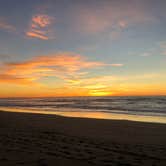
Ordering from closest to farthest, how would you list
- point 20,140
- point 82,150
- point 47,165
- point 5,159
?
point 47,165 → point 5,159 → point 82,150 → point 20,140

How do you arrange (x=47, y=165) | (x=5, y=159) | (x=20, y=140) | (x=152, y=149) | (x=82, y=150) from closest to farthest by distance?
(x=47, y=165), (x=5, y=159), (x=82, y=150), (x=152, y=149), (x=20, y=140)

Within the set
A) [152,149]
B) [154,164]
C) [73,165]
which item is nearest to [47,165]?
[73,165]

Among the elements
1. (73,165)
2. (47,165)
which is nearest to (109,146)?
(73,165)

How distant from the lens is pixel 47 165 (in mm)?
4281

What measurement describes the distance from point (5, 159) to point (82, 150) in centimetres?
198

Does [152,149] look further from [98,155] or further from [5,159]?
[5,159]

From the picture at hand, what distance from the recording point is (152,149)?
5945mm

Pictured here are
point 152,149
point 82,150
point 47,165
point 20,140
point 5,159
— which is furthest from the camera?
point 20,140

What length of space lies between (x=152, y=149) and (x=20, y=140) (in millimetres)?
4052

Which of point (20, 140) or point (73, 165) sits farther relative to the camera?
point (20, 140)

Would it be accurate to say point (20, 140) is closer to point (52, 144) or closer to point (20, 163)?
point (52, 144)

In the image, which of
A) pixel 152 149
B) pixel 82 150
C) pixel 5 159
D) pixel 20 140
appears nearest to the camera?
pixel 5 159

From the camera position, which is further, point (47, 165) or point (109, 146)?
point (109, 146)

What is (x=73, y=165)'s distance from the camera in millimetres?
4375
